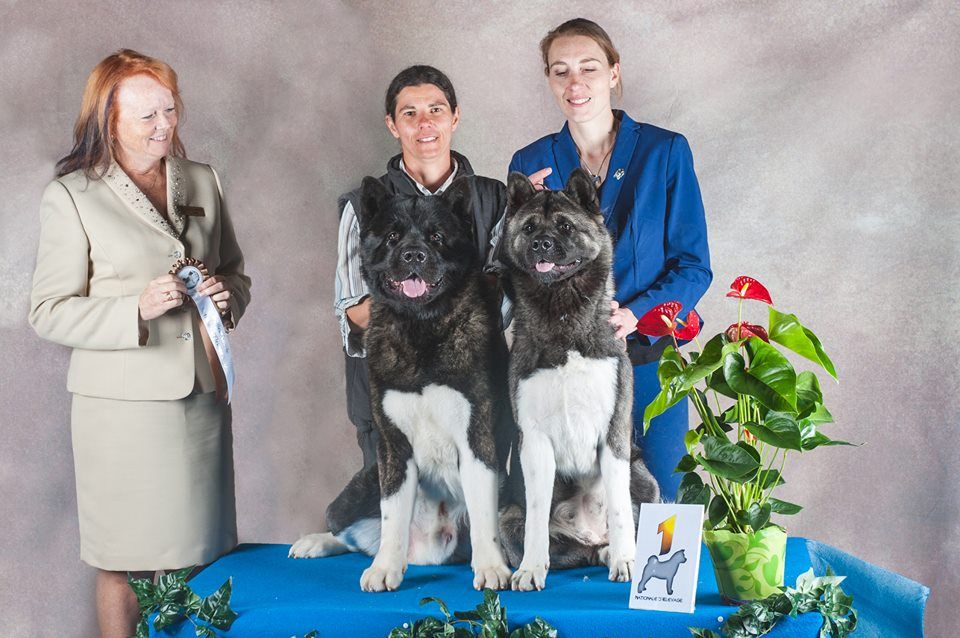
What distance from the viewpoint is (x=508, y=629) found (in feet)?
6.87

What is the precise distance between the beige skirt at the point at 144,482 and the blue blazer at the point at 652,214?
1.44 m

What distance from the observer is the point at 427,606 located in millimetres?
2191

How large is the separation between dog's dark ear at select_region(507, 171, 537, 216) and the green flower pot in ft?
3.17

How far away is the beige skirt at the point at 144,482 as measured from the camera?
2.93 meters

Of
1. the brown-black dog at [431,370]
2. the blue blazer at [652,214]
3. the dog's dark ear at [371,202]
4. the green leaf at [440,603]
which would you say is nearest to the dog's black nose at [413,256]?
the brown-black dog at [431,370]

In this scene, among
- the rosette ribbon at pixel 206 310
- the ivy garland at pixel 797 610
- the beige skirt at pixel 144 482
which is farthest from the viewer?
the beige skirt at pixel 144 482

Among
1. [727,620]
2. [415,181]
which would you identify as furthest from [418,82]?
[727,620]

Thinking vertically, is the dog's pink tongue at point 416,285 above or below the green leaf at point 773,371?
above

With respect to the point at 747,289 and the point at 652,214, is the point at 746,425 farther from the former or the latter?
the point at 652,214

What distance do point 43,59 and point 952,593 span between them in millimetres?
4948

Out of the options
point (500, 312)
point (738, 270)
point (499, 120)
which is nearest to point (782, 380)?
point (500, 312)

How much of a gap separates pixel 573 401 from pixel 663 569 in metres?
0.46

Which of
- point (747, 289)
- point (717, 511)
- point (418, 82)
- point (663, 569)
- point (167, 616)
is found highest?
point (418, 82)

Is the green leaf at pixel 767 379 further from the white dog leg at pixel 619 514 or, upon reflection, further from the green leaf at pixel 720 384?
the white dog leg at pixel 619 514
